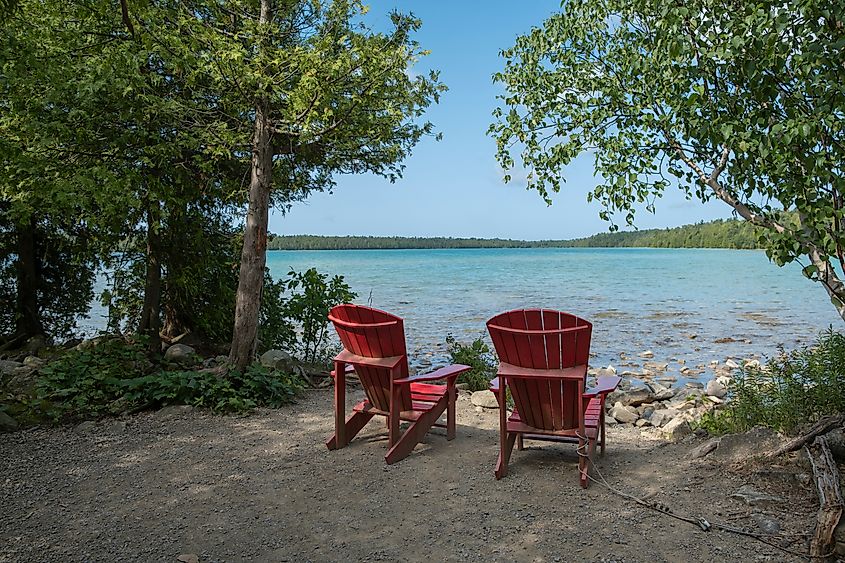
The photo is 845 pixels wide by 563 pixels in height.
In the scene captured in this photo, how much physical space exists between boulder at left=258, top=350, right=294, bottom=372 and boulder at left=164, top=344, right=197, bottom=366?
0.98 meters

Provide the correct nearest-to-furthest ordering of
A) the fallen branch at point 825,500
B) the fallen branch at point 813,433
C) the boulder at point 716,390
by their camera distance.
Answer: the fallen branch at point 825,500 < the fallen branch at point 813,433 < the boulder at point 716,390

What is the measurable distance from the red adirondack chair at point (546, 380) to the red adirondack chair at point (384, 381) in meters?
0.78

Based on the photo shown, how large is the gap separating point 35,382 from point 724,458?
23.0 ft

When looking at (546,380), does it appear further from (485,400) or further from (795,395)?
(485,400)

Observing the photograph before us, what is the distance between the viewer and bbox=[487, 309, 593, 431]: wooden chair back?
4141mm

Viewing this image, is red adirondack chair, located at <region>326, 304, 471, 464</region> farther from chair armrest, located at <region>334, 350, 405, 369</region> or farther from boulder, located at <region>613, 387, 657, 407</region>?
boulder, located at <region>613, 387, 657, 407</region>

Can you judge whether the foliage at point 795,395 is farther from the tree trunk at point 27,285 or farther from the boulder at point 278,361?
the tree trunk at point 27,285

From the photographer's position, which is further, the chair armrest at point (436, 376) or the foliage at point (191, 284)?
the foliage at point (191, 284)

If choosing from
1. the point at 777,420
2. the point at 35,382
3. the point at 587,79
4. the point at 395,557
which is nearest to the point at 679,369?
the point at 777,420

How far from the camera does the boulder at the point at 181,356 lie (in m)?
8.22

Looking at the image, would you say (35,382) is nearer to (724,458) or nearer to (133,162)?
(133,162)

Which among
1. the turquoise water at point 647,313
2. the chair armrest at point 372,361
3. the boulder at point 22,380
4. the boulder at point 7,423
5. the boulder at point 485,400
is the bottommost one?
the turquoise water at point 647,313

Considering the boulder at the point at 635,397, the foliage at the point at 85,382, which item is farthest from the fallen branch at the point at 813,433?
the foliage at the point at 85,382

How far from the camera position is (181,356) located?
8.30 m
